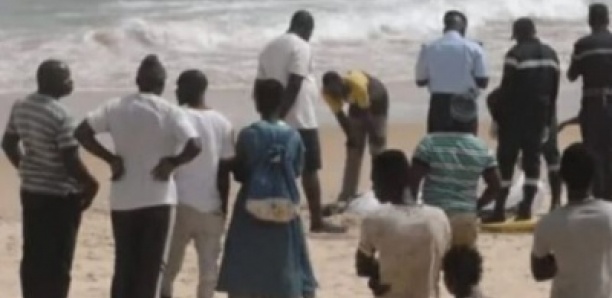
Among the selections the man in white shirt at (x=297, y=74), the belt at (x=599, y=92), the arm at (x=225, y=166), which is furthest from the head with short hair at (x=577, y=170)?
the belt at (x=599, y=92)

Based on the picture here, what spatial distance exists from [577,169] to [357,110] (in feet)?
21.1

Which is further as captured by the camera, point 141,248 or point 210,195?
point 210,195

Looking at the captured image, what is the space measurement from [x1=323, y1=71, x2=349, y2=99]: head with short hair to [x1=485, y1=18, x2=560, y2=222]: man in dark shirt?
3.97 feet

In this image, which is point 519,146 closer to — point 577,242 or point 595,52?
point 595,52

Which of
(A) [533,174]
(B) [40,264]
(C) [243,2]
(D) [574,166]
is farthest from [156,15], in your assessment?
(D) [574,166]

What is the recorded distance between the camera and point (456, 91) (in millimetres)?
13180

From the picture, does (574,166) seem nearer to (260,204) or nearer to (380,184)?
(380,184)

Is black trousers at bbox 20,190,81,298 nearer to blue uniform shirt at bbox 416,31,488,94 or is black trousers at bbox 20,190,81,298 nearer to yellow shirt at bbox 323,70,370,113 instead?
blue uniform shirt at bbox 416,31,488,94

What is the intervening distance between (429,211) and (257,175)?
122cm

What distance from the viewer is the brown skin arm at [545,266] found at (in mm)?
7836

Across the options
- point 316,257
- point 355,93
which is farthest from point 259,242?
point 355,93

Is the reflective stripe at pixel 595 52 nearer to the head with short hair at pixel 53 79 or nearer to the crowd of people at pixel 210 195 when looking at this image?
the crowd of people at pixel 210 195

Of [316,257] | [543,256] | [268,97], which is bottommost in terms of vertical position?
[316,257]

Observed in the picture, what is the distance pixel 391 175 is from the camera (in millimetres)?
8188
